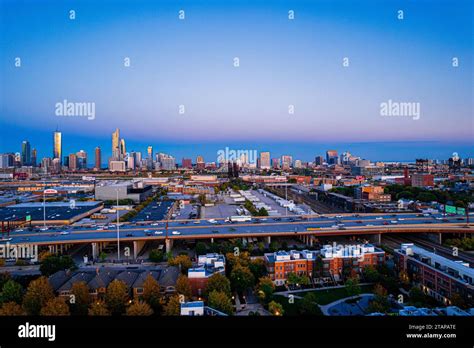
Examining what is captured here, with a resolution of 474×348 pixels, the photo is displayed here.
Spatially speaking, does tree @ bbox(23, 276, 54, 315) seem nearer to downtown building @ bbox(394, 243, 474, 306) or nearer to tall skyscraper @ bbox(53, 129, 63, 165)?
downtown building @ bbox(394, 243, 474, 306)

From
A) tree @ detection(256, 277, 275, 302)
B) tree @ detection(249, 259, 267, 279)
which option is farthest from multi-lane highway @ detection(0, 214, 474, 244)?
tree @ detection(256, 277, 275, 302)

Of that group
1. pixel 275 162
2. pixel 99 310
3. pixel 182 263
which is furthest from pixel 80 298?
pixel 275 162

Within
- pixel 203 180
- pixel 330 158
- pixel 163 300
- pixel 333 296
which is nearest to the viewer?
pixel 163 300

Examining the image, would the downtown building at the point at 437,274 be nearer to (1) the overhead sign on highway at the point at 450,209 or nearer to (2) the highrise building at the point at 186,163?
(1) the overhead sign on highway at the point at 450,209

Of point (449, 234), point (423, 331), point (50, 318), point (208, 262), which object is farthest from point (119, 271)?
point (449, 234)

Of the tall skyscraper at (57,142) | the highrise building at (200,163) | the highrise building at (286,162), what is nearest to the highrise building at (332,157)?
the highrise building at (286,162)

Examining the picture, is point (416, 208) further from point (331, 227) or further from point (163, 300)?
point (163, 300)
